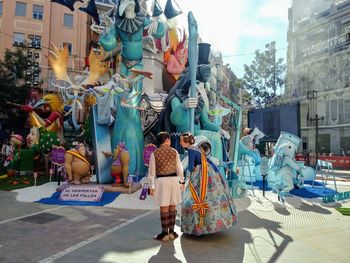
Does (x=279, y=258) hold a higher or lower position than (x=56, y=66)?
lower

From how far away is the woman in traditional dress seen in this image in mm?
5051

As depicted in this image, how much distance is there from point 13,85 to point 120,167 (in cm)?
1592

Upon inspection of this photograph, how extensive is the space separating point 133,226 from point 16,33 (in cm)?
2663

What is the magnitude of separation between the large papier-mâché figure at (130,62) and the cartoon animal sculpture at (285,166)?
14.2 ft

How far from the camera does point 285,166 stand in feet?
30.1

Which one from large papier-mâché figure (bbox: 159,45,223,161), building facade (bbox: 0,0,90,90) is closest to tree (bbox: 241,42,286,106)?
building facade (bbox: 0,0,90,90)

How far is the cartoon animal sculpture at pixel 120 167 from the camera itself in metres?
9.12

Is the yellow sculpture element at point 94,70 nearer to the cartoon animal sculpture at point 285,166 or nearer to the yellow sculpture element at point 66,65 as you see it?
the yellow sculpture element at point 66,65

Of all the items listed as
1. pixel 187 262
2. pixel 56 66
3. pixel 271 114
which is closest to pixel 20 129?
pixel 56 66

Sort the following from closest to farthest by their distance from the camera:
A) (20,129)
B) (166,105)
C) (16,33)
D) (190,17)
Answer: (190,17)
(166,105)
(20,129)
(16,33)

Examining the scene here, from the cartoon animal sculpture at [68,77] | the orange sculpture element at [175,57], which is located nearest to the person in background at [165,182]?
the cartoon animal sculpture at [68,77]

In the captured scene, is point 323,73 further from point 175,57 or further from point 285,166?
point 285,166

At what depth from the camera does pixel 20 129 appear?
79.9ft

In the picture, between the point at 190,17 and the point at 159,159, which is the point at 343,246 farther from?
the point at 190,17
